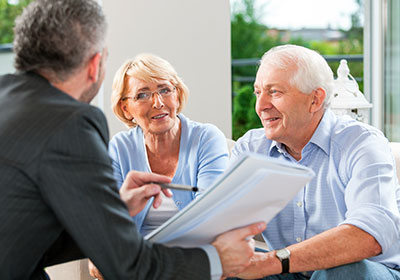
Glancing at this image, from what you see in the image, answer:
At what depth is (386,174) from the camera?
160 centimetres

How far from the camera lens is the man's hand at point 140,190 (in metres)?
1.28

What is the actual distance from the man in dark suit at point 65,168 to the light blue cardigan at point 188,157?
3.06 feet

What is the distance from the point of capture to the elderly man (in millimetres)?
1439

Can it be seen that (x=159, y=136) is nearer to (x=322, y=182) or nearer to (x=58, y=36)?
(x=322, y=182)

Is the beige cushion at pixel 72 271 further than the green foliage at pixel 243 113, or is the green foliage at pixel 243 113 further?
the green foliage at pixel 243 113

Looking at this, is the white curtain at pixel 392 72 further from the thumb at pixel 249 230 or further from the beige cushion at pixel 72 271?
the thumb at pixel 249 230

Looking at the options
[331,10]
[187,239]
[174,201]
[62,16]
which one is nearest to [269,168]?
[187,239]

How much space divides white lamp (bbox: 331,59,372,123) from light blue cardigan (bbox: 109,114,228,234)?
2.82 ft

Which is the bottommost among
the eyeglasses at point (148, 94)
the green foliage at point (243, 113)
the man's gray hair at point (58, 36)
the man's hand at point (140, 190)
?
the green foliage at point (243, 113)

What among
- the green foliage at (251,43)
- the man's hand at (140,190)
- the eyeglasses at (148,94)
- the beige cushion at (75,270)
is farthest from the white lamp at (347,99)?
the green foliage at (251,43)

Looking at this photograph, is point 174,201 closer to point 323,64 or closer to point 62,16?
point 323,64

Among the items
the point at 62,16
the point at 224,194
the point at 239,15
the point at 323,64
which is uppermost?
the point at 239,15

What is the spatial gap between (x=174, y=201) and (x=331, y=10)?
20.2ft

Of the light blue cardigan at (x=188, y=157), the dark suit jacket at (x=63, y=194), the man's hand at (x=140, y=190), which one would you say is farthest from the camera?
the light blue cardigan at (x=188, y=157)
